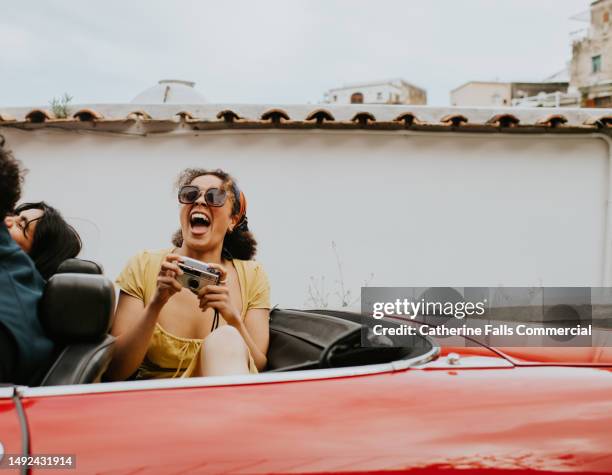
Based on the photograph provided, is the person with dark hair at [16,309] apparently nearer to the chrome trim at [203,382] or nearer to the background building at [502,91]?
the chrome trim at [203,382]

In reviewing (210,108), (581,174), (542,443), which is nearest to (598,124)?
(581,174)

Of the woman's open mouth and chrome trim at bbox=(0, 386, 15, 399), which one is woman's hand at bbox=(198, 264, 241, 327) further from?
chrome trim at bbox=(0, 386, 15, 399)

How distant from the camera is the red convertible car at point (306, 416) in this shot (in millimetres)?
1396

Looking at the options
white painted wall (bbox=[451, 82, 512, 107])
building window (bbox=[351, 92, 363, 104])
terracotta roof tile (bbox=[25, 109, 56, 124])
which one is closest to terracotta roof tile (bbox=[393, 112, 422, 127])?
terracotta roof tile (bbox=[25, 109, 56, 124])

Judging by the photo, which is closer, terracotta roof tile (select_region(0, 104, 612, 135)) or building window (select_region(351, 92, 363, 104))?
terracotta roof tile (select_region(0, 104, 612, 135))

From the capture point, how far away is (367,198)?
25.3ft

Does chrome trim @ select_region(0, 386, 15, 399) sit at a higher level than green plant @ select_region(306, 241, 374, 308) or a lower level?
higher

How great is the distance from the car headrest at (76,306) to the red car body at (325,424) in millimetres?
313

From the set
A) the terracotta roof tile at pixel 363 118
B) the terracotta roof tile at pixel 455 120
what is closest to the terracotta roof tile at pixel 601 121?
the terracotta roof tile at pixel 455 120

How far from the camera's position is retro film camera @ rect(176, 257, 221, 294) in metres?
2.19

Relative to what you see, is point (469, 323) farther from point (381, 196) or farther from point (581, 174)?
point (581, 174)

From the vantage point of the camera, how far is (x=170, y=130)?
739 centimetres

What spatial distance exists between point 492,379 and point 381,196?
607cm

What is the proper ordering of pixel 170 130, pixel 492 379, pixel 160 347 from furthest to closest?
pixel 170 130 → pixel 160 347 → pixel 492 379
